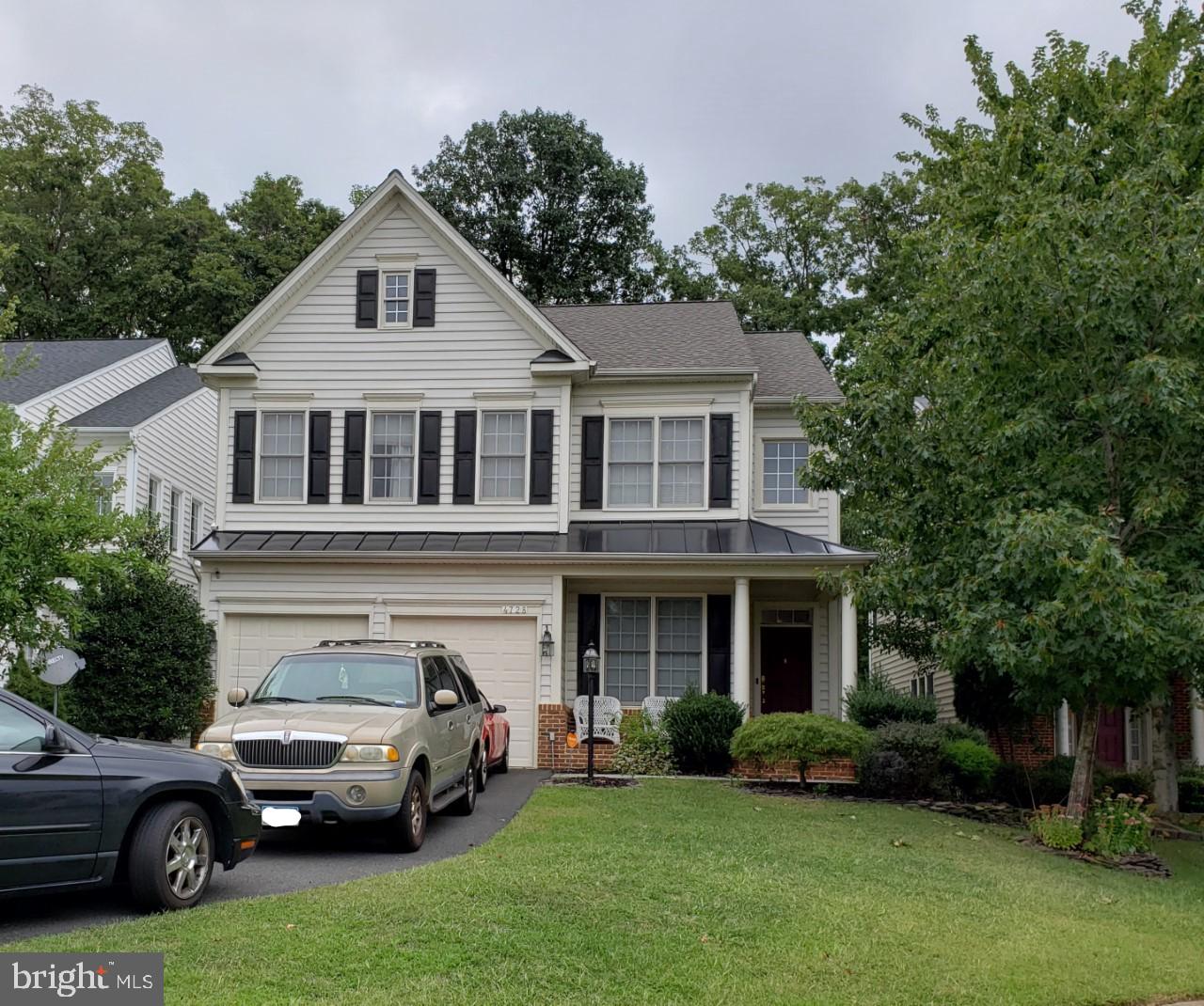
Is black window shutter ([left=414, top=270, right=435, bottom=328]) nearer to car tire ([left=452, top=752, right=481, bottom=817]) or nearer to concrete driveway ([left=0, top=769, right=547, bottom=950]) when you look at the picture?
concrete driveway ([left=0, top=769, right=547, bottom=950])

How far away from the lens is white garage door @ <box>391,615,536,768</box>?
62.8 feet

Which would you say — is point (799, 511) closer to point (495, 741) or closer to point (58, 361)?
point (495, 741)

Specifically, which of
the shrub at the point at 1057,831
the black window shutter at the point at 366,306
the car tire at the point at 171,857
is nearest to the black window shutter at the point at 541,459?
the black window shutter at the point at 366,306

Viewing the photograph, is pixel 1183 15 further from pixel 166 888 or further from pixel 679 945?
pixel 166 888

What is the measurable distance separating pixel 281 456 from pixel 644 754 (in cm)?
761

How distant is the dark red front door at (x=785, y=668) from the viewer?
21.2 metres

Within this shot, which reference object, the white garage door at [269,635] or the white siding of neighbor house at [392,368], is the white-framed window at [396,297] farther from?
the white garage door at [269,635]

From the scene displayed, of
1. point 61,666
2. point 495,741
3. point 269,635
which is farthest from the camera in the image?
point 269,635

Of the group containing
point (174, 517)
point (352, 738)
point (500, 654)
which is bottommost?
point (352, 738)

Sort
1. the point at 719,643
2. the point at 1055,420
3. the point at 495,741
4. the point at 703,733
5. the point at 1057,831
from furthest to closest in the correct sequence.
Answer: the point at 719,643, the point at 703,733, the point at 495,741, the point at 1055,420, the point at 1057,831

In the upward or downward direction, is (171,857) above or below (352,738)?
below

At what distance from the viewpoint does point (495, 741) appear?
16062mm

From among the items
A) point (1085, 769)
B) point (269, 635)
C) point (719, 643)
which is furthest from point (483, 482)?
point (1085, 769)

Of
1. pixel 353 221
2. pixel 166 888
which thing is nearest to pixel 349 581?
pixel 353 221
